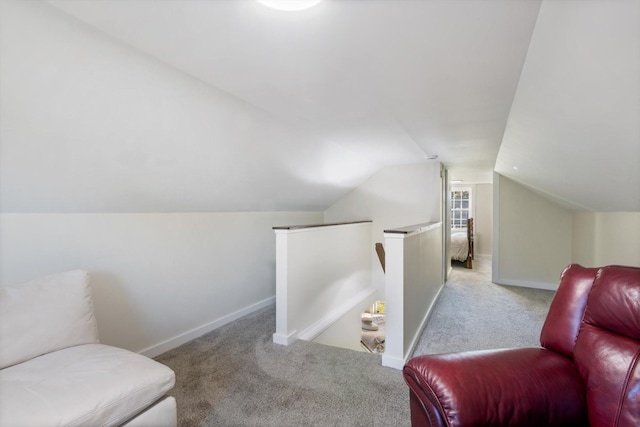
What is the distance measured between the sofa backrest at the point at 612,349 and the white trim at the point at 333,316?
2.27 meters

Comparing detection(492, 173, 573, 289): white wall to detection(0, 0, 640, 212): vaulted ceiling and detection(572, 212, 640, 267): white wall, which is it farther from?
detection(0, 0, 640, 212): vaulted ceiling

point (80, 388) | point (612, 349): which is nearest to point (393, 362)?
point (612, 349)

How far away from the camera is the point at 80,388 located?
1.24 meters

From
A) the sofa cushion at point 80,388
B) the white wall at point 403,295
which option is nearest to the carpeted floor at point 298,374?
the white wall at point 403,295

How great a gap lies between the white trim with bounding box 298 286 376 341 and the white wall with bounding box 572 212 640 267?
2.82m

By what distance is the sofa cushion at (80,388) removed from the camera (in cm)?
111

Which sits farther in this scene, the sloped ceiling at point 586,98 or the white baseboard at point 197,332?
the white baseboard at point 197,332

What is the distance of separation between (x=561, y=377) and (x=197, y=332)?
276cm

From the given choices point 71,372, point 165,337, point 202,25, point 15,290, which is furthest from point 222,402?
point 202,25

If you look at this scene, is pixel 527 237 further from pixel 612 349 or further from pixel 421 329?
pixel 612 349

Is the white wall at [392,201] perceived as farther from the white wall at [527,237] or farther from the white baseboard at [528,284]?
the white baseboard at [528,284]

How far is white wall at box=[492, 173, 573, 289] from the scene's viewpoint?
4.73 m

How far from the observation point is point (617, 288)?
3.76 feet

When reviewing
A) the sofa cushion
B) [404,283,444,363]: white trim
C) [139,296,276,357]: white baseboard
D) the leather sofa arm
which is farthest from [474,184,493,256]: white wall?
the sofa cushion
